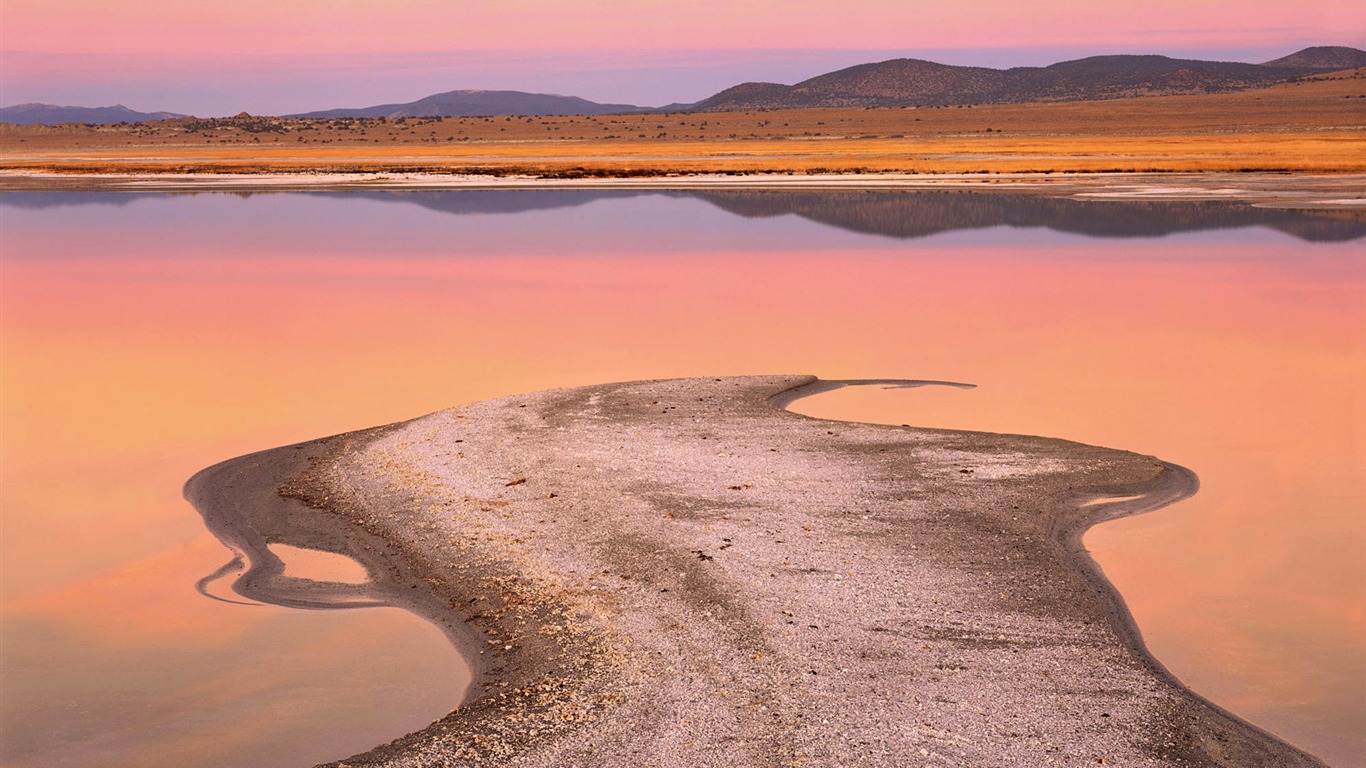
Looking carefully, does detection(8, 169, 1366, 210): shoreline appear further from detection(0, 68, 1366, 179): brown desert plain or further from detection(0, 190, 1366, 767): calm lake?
detection(0, 190, 1366, 767): calm lake

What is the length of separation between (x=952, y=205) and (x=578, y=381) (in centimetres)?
3003

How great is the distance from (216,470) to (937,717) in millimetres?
7935

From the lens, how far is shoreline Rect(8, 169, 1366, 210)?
151 feet

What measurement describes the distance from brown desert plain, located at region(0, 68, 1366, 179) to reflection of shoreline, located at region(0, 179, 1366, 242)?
883 centimetres

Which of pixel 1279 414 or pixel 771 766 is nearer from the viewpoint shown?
pixel 771 766

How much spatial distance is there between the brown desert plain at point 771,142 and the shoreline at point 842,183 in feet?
5.29

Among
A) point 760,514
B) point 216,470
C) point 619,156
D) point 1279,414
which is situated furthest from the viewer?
point 619,156

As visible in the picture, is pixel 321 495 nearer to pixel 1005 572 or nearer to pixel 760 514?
pixel 760 514

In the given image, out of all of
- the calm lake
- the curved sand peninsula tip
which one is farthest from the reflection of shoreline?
the curved sand peninsula tip

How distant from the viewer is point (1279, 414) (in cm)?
1448

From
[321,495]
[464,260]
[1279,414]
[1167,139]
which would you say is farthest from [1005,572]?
[1167,139]

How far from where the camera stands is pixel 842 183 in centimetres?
5472

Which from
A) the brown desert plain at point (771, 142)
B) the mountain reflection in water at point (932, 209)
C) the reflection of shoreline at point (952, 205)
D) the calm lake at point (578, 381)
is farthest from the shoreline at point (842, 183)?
the calm lake at point (578, 381)

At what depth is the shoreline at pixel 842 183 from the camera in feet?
151
